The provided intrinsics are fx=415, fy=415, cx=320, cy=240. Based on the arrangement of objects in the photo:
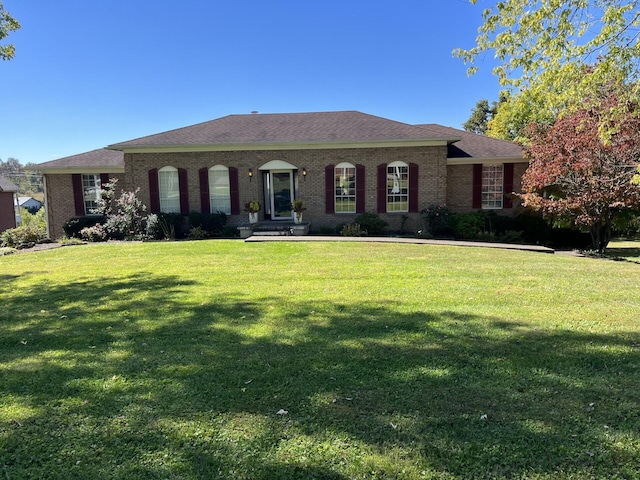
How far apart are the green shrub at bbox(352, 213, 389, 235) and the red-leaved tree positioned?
16.6 ft

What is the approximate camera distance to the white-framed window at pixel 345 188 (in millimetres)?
16281

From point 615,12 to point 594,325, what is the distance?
610 cm

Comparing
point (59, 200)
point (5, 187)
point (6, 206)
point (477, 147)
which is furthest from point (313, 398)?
point (6, 206)

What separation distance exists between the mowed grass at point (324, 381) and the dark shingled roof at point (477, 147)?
33.2 ft

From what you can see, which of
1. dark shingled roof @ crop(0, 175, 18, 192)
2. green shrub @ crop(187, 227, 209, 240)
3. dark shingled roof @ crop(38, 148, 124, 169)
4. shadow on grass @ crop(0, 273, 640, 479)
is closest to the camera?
shadow on grass @ crop(0, 273, 640, 479)

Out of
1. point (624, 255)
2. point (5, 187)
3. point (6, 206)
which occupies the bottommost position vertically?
point (624, 255)

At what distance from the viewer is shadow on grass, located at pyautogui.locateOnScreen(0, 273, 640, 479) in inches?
95.8

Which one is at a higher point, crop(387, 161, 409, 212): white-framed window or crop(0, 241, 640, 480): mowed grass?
crop(387, 161, 409, 212): white-framed window

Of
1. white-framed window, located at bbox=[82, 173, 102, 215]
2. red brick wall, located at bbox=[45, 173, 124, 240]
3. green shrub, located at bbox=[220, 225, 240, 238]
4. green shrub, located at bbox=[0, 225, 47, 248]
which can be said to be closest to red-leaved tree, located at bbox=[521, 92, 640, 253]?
green shrub, located at bbox=[220, 225, 240, 238]

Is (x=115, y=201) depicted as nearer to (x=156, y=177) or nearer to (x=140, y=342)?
(x=156, y=177)

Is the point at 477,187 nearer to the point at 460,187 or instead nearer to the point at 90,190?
the point at 460,187

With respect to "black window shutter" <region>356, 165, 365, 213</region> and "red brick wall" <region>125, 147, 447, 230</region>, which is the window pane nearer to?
"black window shutter" <region>356, 165, 365, 213</region>

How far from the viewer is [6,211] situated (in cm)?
2983

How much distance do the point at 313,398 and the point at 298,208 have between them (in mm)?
13211
